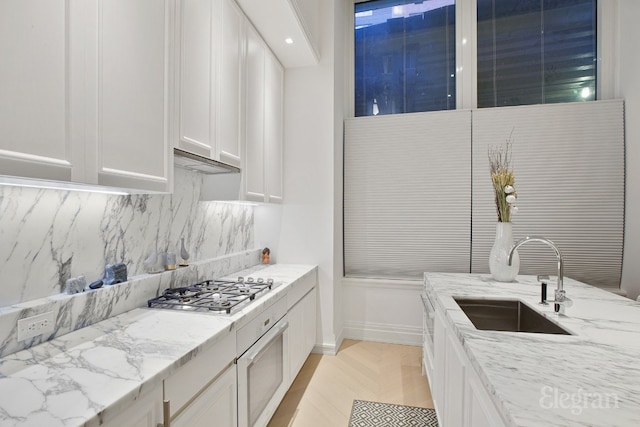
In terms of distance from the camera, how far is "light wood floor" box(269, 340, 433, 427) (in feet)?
6.57

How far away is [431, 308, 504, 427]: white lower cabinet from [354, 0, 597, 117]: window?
8.10 ft

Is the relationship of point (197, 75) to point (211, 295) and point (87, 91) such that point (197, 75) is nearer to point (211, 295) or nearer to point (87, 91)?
point (87, 91)

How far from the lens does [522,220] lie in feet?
9.36

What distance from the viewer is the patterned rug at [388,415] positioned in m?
1.91

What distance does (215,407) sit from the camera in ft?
4.00

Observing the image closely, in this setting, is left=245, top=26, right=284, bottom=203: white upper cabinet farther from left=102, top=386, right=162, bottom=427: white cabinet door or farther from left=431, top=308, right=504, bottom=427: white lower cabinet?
left=431, top=308, right=504, bottom=427: white lower cabinet

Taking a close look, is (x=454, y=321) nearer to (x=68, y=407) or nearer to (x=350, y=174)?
(x=68, y=407)

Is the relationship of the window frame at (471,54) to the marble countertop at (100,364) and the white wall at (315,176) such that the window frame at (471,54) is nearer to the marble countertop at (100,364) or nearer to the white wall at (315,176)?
the white wall at (315,176)

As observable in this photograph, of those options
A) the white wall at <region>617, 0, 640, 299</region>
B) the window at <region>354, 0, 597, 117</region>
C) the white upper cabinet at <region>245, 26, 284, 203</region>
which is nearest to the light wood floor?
the white upper cabinet at <region>245, 26, 284, 203</region>

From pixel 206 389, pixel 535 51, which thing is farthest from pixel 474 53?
pixel 206 389

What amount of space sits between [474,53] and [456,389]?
318 cm

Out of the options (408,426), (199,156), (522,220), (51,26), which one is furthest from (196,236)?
(522,220)

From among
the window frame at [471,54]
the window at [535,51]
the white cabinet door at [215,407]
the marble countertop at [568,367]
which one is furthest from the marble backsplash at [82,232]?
the window at [535,51]

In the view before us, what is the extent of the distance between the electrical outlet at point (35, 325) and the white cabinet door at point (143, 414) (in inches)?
21.8
